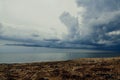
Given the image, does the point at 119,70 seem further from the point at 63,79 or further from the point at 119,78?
the point at 63,79

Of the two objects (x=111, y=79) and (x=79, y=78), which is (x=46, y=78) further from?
(x=111, y=79)

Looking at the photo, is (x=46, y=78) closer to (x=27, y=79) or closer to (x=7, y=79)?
(x=27, y=79)

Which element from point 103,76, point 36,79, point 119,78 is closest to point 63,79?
point 36,79

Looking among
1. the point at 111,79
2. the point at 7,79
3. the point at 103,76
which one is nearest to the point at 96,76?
the point at 103,76

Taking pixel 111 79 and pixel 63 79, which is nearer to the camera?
pixel 111 79

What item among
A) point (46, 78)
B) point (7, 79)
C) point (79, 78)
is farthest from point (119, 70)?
point (7, 79)

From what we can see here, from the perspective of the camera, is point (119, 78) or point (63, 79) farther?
point (63, 79)

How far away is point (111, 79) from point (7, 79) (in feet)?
74.2

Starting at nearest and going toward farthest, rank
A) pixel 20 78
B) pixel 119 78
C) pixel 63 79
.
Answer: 1. pixel 119 78
2. pixel 63 79
3. pixel 20 78

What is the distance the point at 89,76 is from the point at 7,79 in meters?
18.4

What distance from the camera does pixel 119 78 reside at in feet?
126

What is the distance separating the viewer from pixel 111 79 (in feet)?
126

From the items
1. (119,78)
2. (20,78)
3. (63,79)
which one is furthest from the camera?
(20,78)

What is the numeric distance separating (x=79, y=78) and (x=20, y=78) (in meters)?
13.6
